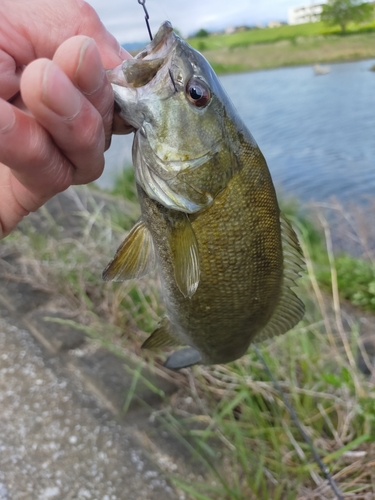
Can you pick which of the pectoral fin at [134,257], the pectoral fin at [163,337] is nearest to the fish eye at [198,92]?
the pectoral fin at [134,257]

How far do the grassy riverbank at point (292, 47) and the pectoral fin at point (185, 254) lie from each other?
13541 millimetres

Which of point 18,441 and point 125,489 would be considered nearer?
point 125,489

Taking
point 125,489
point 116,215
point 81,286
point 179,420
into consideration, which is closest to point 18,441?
point 125,489

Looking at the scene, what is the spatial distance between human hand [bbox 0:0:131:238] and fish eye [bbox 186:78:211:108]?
230 mm

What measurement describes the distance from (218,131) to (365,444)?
2013 millimetres

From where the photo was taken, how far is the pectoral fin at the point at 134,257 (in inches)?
58.4

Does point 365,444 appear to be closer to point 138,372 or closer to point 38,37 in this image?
point 138,372

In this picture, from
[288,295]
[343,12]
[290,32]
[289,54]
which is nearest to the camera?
[288,295]

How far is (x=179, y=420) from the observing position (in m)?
2.65

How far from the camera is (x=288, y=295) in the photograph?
1.67 metres

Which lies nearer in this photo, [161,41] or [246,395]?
[161,41]

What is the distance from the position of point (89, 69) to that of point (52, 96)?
0.37 ft

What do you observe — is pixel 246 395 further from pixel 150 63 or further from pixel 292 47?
pixel 292 47

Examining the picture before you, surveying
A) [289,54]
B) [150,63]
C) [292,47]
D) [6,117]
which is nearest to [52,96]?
[6,117]
